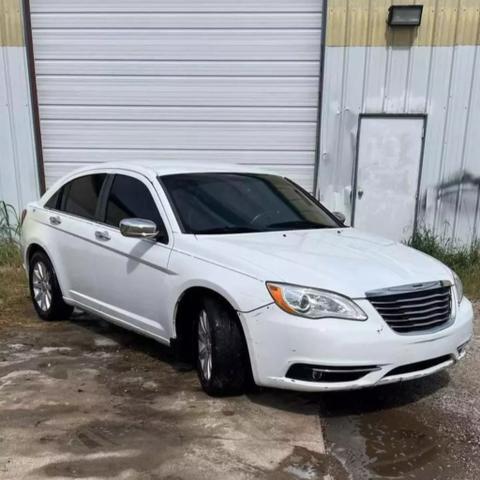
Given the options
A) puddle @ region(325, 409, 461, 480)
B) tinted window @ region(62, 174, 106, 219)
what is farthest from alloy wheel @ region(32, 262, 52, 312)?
puddle @ region(325, 409, 461, 480)

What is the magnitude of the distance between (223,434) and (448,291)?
5.91ft

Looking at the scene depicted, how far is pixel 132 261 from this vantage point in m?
4.39

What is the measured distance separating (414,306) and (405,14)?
5.64m

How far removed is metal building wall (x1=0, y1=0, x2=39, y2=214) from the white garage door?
24 centimetres

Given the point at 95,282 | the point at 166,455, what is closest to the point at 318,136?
the point at 95,282

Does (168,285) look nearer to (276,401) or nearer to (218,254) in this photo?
(218,254)

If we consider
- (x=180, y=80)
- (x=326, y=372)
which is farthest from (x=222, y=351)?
(x=180, y=80)

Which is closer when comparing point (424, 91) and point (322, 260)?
point (322, 260)

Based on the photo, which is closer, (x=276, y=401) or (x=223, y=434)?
(x=223, y=434)

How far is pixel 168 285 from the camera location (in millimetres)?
4074

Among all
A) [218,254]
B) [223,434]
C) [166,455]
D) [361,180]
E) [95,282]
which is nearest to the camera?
[166,455]

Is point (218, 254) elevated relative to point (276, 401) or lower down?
elevated

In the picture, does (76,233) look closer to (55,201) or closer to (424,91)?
(55,201)

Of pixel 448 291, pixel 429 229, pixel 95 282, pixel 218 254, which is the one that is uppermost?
pixel 218 254
